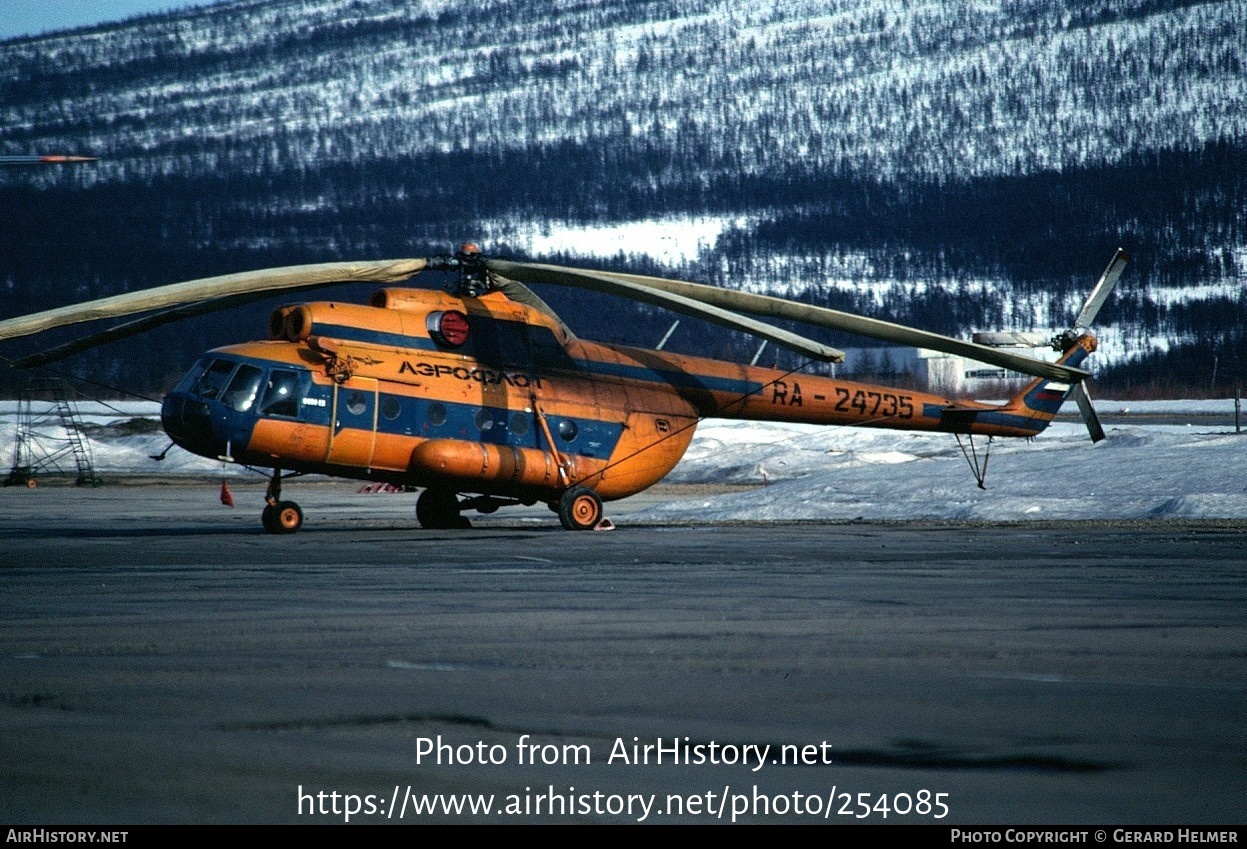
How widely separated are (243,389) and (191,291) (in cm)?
231

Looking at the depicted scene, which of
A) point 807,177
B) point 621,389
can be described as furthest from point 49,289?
point 807,177

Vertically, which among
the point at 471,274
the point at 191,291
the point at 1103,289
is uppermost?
the point at 191,291

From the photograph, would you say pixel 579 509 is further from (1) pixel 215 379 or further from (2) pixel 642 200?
(2) pixel 642 200

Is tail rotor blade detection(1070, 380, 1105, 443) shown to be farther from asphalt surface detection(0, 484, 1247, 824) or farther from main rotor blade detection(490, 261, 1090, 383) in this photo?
asphalt surface detection(0, 484, 1247, 824)

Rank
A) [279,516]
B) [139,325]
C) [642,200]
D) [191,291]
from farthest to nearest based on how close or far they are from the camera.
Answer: [642,200] < [279,516] < [139,325] < [191,291]

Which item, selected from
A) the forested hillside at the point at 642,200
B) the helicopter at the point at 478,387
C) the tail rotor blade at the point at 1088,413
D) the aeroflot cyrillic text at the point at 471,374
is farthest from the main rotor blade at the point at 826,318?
the forested hillside at the point at 642,200

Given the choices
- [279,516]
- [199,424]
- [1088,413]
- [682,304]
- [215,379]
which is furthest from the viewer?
[1088,413]

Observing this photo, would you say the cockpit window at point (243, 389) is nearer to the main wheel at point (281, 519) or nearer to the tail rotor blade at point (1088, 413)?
the main wheel at point (281, 519)

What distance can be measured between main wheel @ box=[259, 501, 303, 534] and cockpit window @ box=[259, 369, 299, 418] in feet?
3.75

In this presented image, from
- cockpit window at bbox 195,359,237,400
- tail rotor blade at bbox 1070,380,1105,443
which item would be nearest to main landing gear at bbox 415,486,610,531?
cockpit window at bbox 195,359,237,400

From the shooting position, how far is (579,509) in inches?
723

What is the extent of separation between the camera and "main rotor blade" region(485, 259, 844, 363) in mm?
14319

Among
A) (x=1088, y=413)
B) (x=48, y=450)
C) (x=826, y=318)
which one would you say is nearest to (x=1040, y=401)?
(x=1088, y=413)

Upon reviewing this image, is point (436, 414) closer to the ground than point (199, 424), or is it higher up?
closer to the ground
